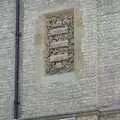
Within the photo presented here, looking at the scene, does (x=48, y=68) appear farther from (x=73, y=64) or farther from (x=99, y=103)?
(x=99, y=103)

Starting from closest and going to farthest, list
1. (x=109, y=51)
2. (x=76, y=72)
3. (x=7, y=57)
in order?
(x=109, y=51), (x=76, y=72), (x=7, y=57)

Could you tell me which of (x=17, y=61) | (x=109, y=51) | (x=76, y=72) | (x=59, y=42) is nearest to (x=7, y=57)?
(x=17, y=61)

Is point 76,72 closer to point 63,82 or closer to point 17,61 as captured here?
point 63,82

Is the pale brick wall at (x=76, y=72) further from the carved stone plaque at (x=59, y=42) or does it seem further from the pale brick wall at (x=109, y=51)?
the carved stone plaque at (x=59, y=42)

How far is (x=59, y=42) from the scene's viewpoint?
14.4 metres

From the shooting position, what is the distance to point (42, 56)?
Answer: 14.5 metres

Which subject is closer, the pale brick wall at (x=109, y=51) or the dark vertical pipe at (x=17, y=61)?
the pale brick wall at (x=109, y=51)

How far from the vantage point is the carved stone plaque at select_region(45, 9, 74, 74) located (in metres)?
14.2

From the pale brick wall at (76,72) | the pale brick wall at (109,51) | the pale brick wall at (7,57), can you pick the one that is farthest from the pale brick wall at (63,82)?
the pale brick wall at (7,57)

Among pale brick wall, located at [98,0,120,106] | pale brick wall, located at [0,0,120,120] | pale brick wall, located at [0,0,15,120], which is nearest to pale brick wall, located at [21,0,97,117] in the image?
pale brick wall, located at [0,0,120,120]

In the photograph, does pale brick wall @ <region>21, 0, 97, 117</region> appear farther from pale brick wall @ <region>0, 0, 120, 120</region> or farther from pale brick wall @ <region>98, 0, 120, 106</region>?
pale brick wall @ <region>98, 0, 120, 106</region>

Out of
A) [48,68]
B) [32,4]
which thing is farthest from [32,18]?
[48,68]

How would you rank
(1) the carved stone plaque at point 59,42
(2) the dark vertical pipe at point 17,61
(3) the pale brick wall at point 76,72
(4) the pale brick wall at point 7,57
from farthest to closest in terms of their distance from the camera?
(4) the pale brick wall at point 7,57
(2) the dark vertical pipe at point 17,61
(1) the carved stone plaque at point 59,42
(3) the pale brick wall at point 76,72

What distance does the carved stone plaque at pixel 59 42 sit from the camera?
14211 millimetres
